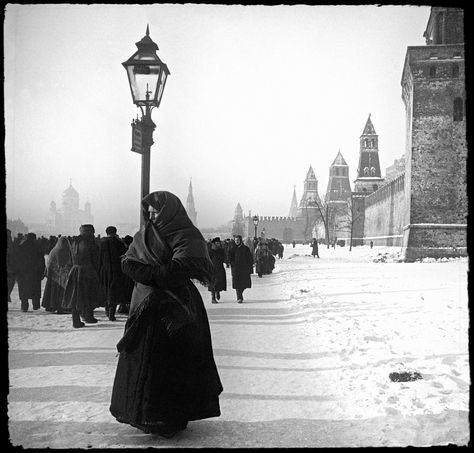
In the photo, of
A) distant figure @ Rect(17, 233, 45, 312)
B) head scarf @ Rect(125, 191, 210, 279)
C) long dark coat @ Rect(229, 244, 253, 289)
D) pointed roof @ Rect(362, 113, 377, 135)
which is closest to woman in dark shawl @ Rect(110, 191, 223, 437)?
head scarf @ Rect(125, 191, 210, 279)

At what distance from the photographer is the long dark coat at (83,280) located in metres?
7.23

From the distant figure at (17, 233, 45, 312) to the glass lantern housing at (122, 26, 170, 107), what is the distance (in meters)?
5.35

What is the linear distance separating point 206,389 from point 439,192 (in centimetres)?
2252

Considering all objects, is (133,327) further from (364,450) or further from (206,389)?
(364,450)

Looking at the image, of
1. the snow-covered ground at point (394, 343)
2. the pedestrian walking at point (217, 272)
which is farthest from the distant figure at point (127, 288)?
the snow-covered ground at point (394, 343)

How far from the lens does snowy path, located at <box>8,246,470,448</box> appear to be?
10.3 feet

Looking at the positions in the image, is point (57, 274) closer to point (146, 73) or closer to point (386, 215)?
point (146, 73)

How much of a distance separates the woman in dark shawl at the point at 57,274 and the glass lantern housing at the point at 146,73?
5062 millimetres

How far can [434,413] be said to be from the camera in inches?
136

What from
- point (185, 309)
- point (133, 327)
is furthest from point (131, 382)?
point (185, 309)

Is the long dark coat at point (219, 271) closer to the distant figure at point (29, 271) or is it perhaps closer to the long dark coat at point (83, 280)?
the long dark coat at point (83, 280)

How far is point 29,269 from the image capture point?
8.70 m

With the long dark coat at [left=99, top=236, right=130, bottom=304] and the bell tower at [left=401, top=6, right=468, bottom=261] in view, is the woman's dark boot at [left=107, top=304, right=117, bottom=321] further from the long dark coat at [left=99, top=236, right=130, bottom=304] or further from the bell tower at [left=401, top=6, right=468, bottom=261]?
the bell tower at [left=401, top=6, right=468, bottom=261]

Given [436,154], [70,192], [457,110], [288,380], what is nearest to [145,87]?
[70,192]
